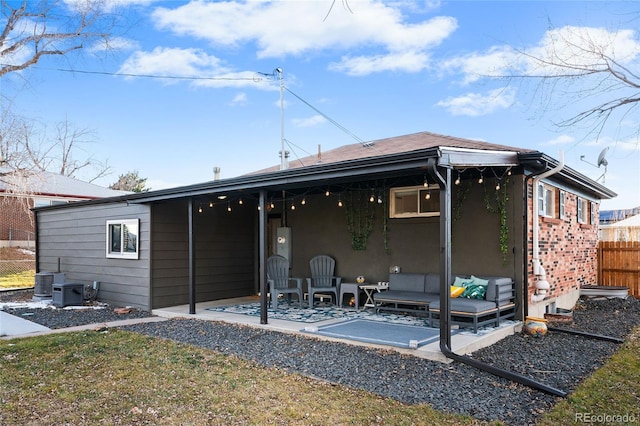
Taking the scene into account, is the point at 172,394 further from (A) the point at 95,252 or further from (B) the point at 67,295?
(A) the point at 95,252

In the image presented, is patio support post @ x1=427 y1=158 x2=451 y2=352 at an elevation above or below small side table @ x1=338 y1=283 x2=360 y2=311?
above

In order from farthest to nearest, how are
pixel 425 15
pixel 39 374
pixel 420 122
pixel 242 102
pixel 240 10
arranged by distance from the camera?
pixel 242 102 → pixel 420 122 → pixel 425 15 → pixel 240 10 → pixel 39 374

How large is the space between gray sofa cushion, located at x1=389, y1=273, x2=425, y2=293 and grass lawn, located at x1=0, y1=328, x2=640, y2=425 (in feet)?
9.14

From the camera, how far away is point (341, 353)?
5.22m

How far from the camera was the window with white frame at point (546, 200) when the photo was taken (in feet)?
24.2

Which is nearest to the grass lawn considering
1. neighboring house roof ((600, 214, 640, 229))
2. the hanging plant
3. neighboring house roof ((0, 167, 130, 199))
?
the hanging plant

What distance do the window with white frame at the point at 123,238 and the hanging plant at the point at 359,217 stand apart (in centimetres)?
409

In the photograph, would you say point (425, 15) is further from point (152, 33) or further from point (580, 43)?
point (152, 33)

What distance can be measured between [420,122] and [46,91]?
10336mm

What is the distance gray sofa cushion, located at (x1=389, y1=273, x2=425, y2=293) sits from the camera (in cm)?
741

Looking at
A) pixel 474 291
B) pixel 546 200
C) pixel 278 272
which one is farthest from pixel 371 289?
pixel 546 200

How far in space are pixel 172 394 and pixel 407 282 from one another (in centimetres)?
447

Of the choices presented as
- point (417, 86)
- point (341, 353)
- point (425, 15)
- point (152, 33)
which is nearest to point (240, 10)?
point (425, 15)

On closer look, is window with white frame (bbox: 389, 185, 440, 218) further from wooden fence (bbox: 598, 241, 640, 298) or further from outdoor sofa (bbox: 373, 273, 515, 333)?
wooden fence (bbox: 598, 241, 640, 298)
